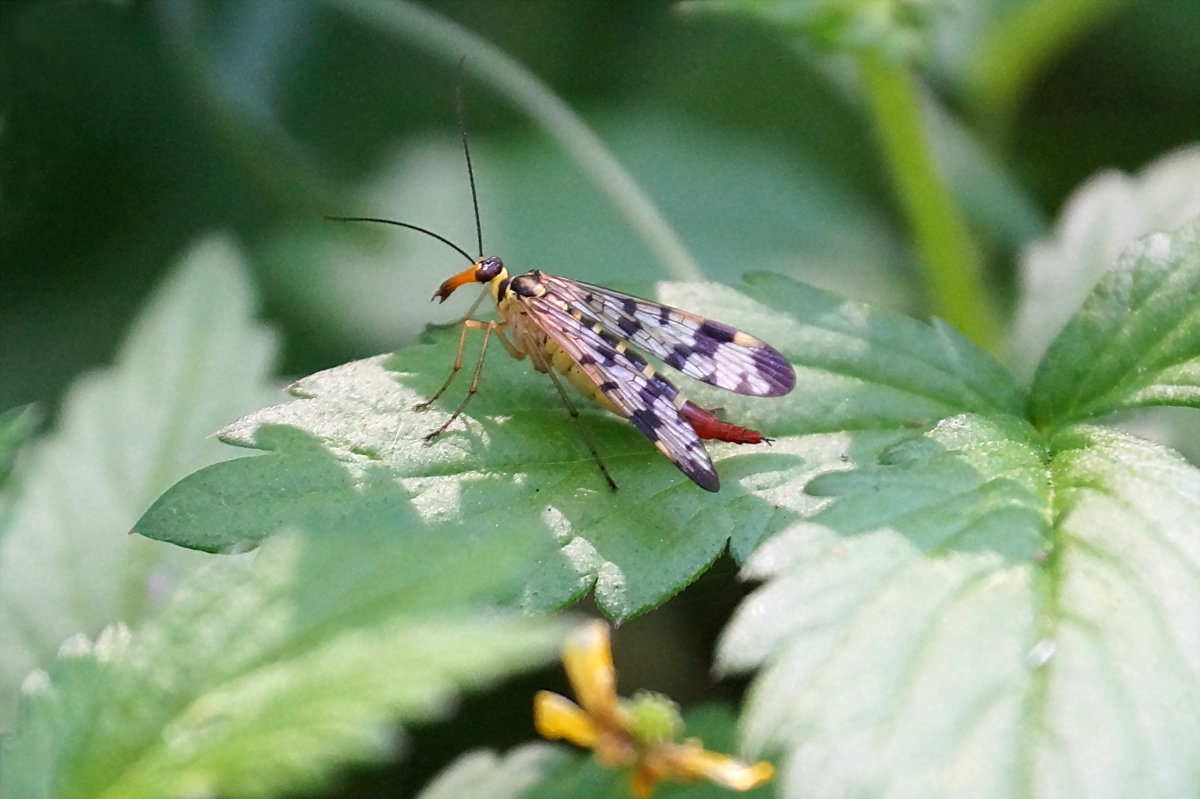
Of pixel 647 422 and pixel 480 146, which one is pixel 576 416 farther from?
pixel 480 146

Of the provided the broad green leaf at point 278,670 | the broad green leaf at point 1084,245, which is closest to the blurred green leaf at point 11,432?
the broad green leaf at point 278,670

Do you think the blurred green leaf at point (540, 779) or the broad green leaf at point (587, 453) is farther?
the blurred green leaf at point (540, 779)

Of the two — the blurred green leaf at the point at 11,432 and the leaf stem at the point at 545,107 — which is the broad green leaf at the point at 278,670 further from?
the leaf stem at the point at 545,107

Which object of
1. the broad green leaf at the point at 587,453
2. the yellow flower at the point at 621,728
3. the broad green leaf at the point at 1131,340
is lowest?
the yellow flower at the point at 621,728

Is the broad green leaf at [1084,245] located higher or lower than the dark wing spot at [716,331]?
higher

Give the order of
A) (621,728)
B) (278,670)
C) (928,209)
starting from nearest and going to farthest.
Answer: (278,670) → (621,728) → (928,209)

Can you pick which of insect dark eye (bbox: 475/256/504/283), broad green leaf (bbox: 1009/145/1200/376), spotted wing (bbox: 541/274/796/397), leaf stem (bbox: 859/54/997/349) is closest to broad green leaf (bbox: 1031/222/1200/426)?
spotted wing (bbox: 541/274/796/397)

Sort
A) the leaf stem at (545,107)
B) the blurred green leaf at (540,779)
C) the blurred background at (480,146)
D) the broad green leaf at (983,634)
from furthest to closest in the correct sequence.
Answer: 1. the blurred background at (480,146)
2. the leaf stem at (545,107)
3. the blurred green leaf at (540,779)
4. the broad green leaf at (983,634)

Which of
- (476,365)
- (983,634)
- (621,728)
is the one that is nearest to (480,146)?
(476,365)

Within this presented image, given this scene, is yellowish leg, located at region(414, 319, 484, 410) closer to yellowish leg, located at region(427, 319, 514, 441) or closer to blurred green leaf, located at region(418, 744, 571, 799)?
yellowish leg, located at region(427, 319, 514, 441)
